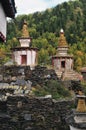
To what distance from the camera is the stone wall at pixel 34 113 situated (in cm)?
1911

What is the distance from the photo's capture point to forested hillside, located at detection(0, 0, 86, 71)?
85.3m

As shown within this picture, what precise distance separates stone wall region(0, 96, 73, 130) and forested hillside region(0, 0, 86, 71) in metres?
53.5

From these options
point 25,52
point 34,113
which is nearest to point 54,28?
point 25,52

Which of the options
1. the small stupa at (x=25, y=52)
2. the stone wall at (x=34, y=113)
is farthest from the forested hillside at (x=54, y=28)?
the stone wall at (x=34, y=113)

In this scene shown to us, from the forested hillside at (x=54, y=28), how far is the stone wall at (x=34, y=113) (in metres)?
53.5

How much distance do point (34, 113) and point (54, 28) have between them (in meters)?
84.1

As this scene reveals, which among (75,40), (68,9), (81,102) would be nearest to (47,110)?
(81,102)

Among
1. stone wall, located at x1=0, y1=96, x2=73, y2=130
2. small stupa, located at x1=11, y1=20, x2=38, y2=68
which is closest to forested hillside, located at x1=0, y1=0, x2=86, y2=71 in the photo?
small stupa, located at x1=11, y1=20, x2=38, y2=68

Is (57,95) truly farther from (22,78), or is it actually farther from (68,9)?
(68,9)

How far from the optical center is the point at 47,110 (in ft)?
63.8

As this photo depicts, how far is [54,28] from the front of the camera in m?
103

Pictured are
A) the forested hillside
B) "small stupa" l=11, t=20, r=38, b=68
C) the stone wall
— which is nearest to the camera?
the stone wall

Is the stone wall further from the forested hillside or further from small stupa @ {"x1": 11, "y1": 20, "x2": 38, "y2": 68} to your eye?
the forested hillside

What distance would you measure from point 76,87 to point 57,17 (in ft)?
281
